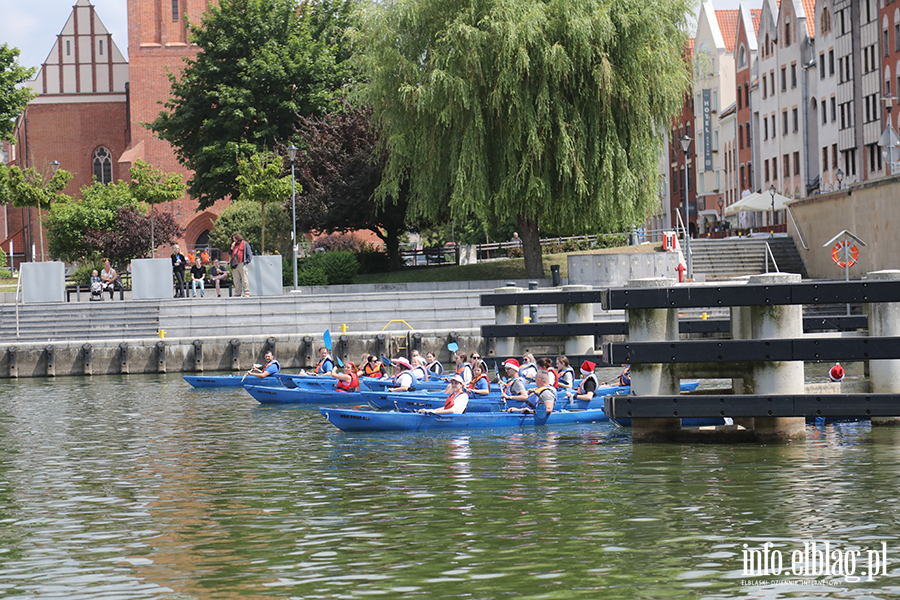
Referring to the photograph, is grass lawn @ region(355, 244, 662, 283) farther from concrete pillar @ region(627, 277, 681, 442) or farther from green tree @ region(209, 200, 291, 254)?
concrete pillar @ region(627, 277, 681, 442)

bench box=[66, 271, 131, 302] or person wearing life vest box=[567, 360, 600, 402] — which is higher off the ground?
bench box=[66, 271, 131, 302]

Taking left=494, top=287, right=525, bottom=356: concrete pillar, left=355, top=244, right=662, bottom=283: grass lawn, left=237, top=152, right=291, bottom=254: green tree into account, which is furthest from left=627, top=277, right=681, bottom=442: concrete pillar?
left=237, top=152, right=291, bottom=254: green tree

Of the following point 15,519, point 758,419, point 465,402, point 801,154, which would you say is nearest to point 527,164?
point 465,402

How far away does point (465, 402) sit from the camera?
19141 mm

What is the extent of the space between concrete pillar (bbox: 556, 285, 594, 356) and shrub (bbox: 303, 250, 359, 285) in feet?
53.2

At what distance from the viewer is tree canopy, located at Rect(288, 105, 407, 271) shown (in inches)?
1759

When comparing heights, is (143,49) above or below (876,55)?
above

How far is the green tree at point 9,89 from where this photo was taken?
52116mm

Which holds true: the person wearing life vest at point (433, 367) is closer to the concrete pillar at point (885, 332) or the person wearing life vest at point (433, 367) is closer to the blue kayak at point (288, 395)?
the blue kayak at point (288, 395)

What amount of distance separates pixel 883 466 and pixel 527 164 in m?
23.5

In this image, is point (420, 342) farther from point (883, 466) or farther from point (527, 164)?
point (883, 466)

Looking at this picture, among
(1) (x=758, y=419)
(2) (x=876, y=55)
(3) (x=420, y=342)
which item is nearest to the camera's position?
(1) (x=758, y=419)

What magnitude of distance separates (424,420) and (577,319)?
7.92 meters

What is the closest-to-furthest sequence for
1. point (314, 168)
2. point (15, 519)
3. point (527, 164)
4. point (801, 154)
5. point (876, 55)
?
1. point (15, 519)
2. point (527, 164)
3. point (314, 168)
4. point (876, 55)
5. point (801, 154)
